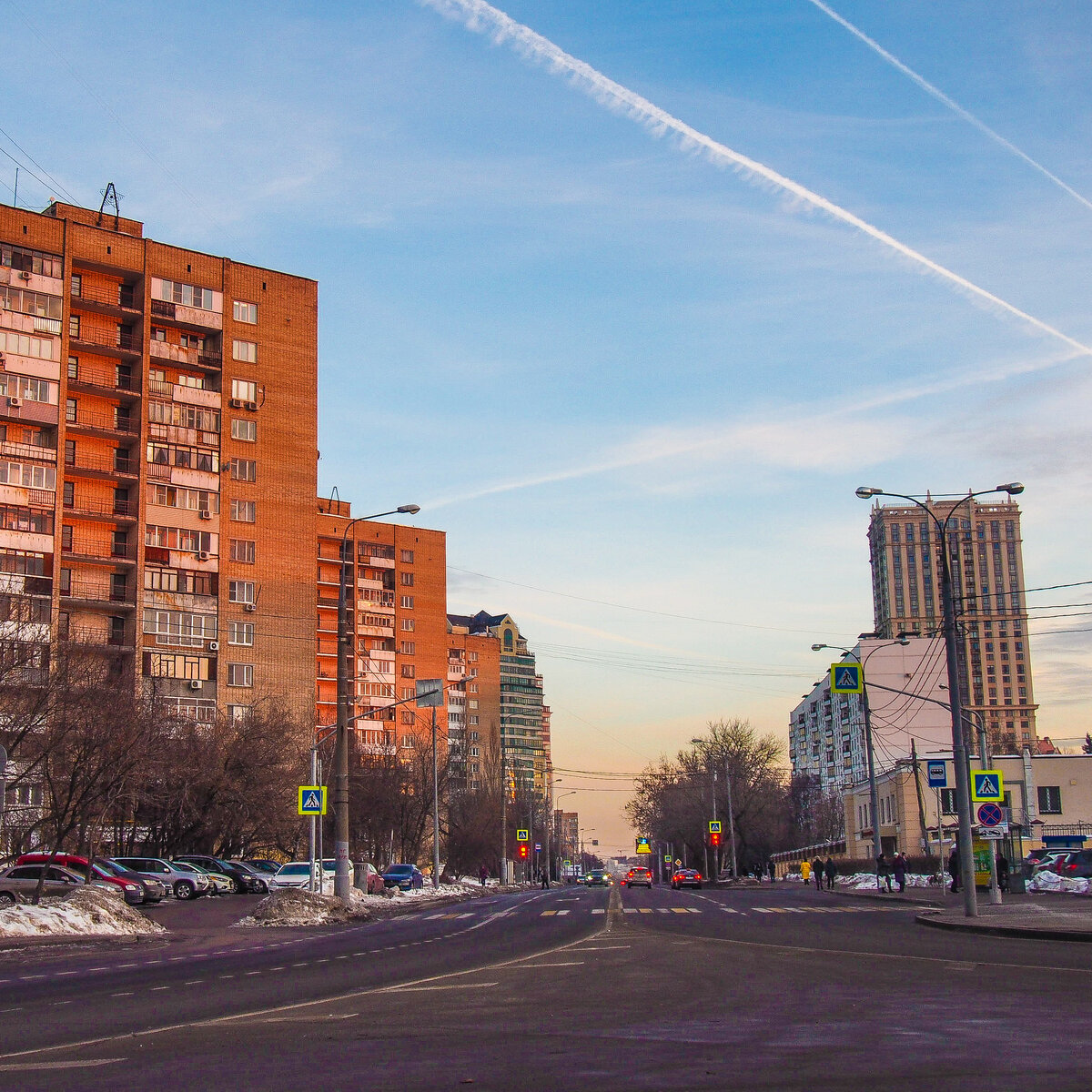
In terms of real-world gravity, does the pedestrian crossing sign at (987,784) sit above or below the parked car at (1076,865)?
above

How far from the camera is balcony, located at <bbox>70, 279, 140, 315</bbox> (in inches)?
3250

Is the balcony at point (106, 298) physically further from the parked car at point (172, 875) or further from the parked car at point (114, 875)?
the parked car at point (114, 875)

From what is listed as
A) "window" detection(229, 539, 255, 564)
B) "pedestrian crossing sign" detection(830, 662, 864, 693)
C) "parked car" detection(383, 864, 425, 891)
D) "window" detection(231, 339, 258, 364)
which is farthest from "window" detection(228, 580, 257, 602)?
"pedestrian crossing sign" detection(830, 662, 864, 693)

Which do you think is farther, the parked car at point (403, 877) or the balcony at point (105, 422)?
the balcony at point (105, 422)

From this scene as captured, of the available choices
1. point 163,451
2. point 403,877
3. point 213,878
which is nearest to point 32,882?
point 213,878

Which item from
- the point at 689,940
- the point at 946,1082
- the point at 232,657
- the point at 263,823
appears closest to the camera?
the point at 946,1082

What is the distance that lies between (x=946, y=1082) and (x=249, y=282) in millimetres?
89703

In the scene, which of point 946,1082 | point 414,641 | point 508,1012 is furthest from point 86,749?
point 414,641

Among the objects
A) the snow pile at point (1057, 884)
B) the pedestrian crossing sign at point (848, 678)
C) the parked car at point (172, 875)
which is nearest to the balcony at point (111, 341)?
the parked car at point (172, 875)

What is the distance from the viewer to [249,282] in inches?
3632

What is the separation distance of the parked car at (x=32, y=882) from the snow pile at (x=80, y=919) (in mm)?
2371

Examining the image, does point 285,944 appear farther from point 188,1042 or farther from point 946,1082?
point 946,1082

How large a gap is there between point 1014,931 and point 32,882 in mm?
26099

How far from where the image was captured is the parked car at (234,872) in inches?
2205
